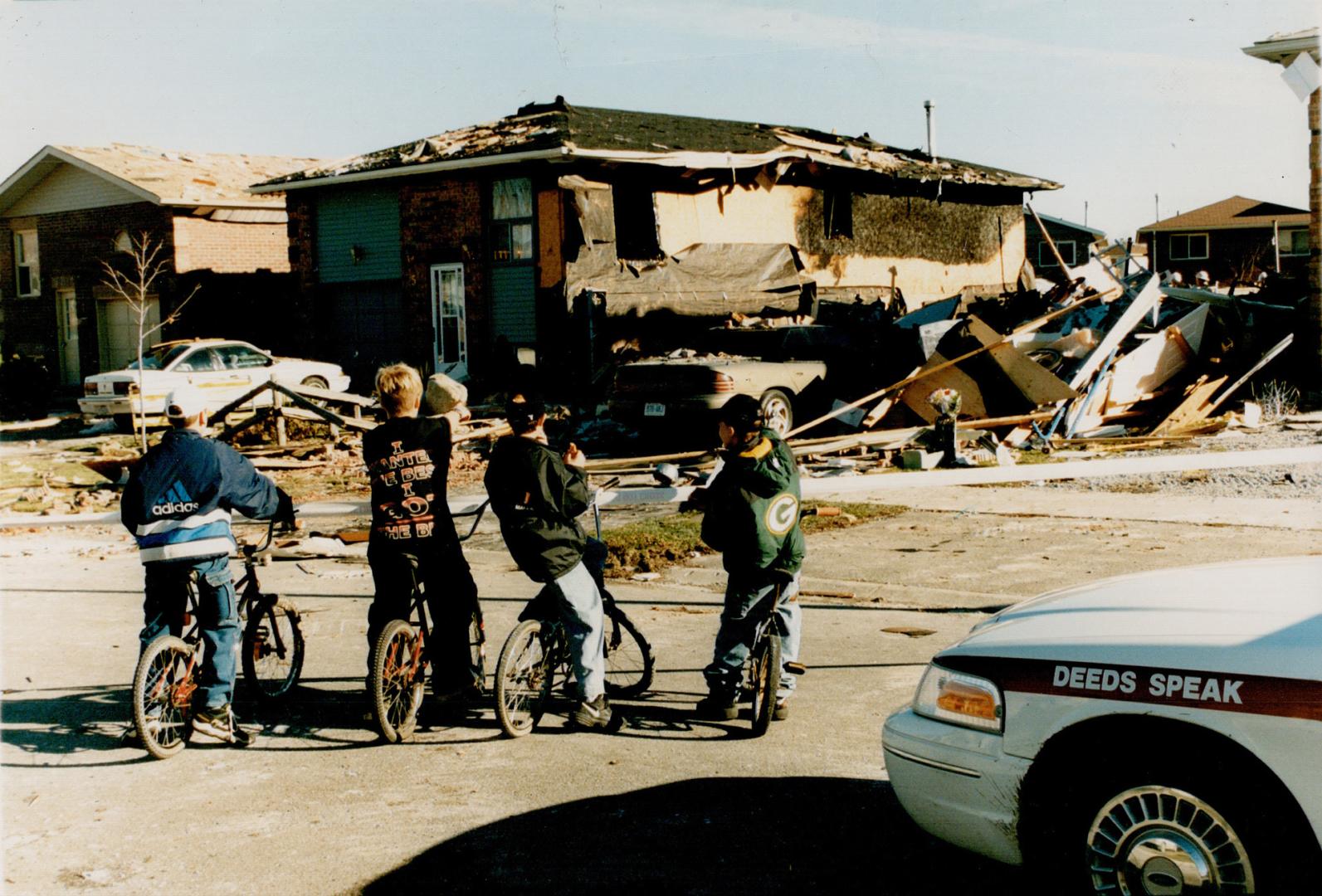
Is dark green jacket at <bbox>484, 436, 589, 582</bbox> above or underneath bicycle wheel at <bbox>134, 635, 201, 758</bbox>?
above

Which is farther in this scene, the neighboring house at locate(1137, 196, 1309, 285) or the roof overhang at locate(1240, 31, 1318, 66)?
the neighboring house at locate(1137, 196, 1309, 285)

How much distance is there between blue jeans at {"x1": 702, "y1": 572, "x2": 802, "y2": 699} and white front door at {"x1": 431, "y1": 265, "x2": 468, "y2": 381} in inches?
788

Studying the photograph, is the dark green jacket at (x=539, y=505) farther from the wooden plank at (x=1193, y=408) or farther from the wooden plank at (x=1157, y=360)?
the wooden plank at (x=1157, y=360)

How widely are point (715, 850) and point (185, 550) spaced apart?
295 centimetres

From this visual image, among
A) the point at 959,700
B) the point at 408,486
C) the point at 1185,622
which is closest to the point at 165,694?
the point at 408,486

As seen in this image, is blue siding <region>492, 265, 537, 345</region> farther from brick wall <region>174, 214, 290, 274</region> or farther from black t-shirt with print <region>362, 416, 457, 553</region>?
black t-shirt with print <region>362, 416, 457, 553</region>

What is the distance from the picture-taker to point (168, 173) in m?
32.9

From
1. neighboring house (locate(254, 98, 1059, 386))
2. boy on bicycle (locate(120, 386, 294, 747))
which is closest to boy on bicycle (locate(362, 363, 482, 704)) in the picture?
boy on bicycle (locate(120, 386, 294, 747))

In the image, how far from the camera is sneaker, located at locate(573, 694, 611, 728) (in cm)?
622

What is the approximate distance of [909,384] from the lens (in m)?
17.3

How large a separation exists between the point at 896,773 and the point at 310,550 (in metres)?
8.50

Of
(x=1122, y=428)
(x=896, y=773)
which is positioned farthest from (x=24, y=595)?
(x=1122, y=428)

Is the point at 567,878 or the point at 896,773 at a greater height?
the point at 896,773

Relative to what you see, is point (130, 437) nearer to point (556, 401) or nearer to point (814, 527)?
point (556, 401)
